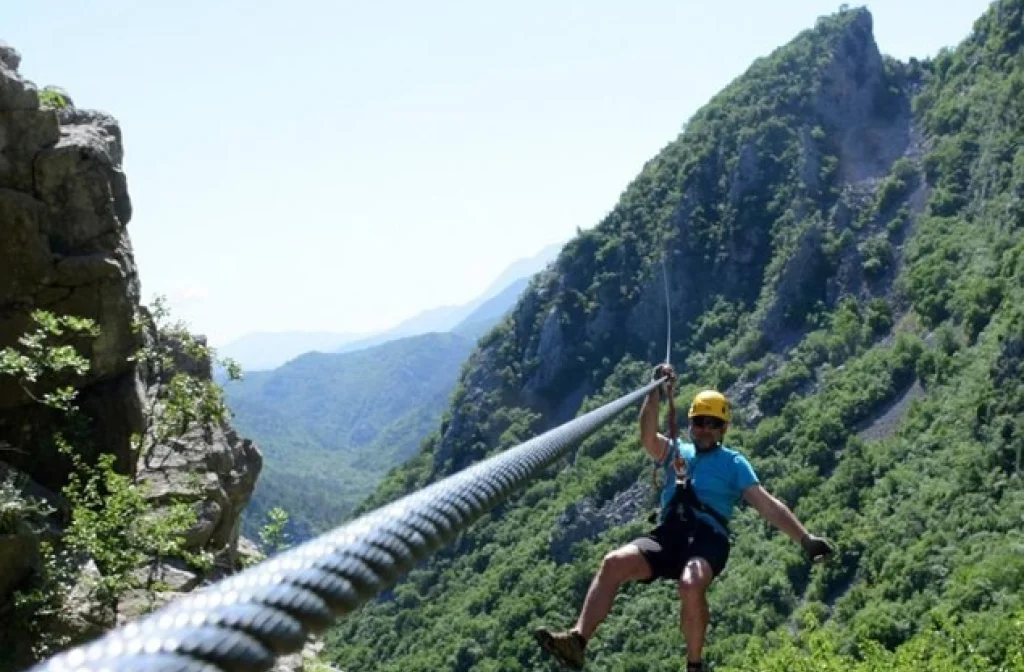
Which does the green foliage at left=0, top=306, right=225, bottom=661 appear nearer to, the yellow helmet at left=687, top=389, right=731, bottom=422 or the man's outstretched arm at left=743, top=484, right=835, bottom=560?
the yellow helmet at left=687, top=389, right=731, bottom=422

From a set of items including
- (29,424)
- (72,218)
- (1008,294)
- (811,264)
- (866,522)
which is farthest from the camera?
(811,264)

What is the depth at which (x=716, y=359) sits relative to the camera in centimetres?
12312

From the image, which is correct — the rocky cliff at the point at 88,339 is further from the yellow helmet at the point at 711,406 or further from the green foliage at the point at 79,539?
the yellow helmet at the point at 711,406

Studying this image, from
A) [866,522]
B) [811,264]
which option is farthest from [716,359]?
[866,522]

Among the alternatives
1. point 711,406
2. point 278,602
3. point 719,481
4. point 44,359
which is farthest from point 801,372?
point 278,602

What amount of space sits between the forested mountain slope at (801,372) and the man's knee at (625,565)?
25.8 metres

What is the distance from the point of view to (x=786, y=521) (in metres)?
6.10

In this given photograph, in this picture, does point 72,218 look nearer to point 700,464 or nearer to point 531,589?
point 700,464

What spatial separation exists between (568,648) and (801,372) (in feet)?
355

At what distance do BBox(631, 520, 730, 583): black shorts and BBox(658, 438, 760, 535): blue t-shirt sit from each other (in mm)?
99

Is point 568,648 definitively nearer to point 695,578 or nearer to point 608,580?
point 608,580

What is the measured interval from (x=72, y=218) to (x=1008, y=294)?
8884 cm

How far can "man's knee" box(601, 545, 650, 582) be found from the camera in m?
5.97

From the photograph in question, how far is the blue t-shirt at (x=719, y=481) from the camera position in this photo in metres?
6.29
